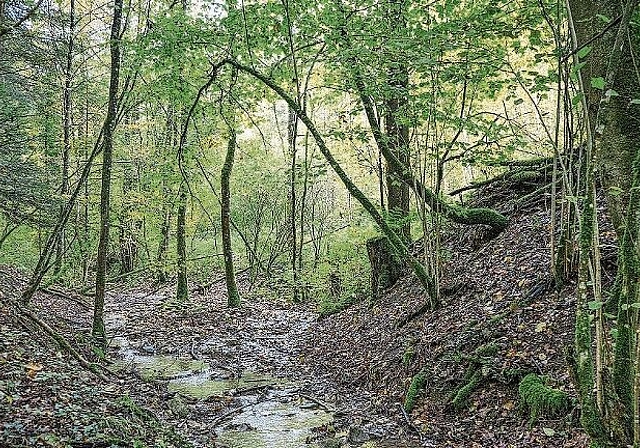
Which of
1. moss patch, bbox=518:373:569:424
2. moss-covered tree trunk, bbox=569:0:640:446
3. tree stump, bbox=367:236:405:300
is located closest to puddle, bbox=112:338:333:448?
moss patch, bbox=518:373:569:424

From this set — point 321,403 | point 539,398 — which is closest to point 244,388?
point 321,403

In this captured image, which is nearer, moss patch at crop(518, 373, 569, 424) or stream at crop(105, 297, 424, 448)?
Answer: moss patch at crop(518, 373, 569, 424)

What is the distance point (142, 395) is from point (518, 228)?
6.43 m

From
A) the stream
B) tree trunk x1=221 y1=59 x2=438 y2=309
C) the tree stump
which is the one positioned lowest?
the stream

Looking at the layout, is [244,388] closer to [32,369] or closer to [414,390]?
[414,390]

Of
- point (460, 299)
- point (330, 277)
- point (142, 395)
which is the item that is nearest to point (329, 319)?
→ point (330, 277)

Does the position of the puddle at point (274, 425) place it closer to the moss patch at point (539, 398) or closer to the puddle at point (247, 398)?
the puddle at point (247, 398)

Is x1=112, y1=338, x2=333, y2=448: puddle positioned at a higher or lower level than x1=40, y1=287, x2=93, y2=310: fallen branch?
lower

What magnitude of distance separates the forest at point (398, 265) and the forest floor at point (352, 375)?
0.03m

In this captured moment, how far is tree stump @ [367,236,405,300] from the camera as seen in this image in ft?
37.2

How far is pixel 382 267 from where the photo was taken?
11.5 m

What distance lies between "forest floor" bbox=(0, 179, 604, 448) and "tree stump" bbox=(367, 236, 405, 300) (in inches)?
18.6

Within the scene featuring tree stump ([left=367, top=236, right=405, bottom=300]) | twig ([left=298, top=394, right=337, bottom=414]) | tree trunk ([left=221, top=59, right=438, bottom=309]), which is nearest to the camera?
twig ([left=298, top=394, right=337, bottom=414])

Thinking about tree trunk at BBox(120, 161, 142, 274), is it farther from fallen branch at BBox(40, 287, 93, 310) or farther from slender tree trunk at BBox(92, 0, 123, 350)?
slender tree trunk at BBox(92, 0, 123, 350)
